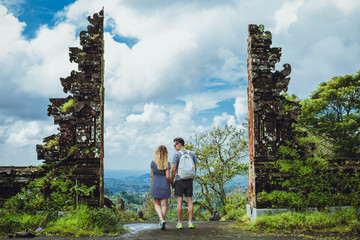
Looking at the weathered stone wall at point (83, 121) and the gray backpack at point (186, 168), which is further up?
the weathered stone wall at point (83, 121)

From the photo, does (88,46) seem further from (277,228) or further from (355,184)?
(355,184)

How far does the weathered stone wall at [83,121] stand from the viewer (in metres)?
7.77

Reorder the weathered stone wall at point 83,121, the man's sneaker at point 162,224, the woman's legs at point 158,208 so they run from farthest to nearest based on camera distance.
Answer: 1. the weathered stone wall at point 83,121
2. the woman's legs at point 158,208
3. the man's sneaker at point 162,224

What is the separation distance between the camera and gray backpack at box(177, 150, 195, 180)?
7.26 m

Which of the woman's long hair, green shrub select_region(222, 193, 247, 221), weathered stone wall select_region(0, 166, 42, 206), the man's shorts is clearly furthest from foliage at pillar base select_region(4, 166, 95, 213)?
green shrub select_region(222, 193, 247, 221)

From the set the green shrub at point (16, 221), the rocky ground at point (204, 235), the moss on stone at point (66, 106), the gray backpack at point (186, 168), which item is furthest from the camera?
the moss on stone at point (66, 106)

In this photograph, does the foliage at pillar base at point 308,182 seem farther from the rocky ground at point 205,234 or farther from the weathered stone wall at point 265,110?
the rocky ground at point 205,234

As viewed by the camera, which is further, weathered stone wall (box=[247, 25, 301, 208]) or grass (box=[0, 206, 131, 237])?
weathered stone wall (box=[247, 25, 301, 208])

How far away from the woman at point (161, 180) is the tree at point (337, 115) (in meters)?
12.3

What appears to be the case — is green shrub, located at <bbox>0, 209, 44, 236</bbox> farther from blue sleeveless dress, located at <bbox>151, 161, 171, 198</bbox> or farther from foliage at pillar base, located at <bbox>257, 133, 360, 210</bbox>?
foliage at pillar base, located at <bbox>257, 133, 360, 210</bbox>

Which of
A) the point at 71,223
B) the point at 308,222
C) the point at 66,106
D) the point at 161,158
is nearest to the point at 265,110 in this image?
the point at 308,222

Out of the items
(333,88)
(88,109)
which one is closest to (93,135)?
(88,109)

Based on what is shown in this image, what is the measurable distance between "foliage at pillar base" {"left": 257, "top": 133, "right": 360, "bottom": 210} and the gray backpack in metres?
1.92

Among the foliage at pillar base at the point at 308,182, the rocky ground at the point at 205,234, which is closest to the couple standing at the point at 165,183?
the rocky ground at the point at 205,234
